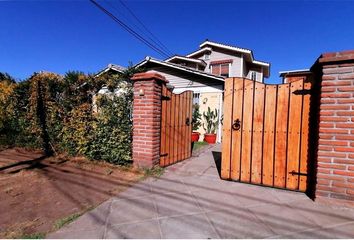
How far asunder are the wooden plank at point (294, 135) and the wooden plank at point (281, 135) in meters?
0.06

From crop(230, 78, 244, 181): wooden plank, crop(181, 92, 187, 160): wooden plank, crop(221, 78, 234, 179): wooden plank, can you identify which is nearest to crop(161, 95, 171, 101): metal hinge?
crop(181, 92, 187, 160): wooden plank

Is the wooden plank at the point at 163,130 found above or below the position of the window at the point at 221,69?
below

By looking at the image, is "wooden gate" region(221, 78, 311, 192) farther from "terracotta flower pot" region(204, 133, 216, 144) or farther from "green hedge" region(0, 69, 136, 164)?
"terracotta flower pot" region(204, 133, 216, 144)

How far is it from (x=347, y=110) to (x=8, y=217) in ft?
15.0

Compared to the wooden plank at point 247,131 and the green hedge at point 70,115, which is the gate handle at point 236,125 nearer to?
the wooden plank at point 247,131

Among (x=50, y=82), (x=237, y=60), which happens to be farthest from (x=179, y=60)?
(x=50, y=82)

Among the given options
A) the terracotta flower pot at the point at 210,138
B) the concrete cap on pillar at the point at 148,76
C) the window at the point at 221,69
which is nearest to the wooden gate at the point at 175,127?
the concrete cap on pillar at the point at 148,76

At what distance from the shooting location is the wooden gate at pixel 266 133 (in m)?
3.29

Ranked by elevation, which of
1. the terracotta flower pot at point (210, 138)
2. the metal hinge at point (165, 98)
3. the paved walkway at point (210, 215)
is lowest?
the paved walkway at point (210, 215)

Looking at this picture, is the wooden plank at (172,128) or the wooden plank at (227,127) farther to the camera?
the wooden plank at (172,128)

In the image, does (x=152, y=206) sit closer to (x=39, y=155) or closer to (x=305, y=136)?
(x=305, y=136)

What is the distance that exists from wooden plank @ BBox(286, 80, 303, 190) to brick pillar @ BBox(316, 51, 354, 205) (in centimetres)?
44

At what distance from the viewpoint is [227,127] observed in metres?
3.80

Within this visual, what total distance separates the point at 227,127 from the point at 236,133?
194mm
